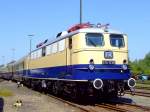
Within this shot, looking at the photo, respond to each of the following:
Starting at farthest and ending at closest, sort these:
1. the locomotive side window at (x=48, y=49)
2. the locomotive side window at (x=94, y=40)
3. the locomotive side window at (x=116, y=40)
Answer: the locomotive side window at (x=48, y=49) < the locomotive side window at (x=116, y=40) < the locomotive side window at (x=94, y=40)

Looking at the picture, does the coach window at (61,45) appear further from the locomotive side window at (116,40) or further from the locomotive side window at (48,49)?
the locomotive side window at (116,40)

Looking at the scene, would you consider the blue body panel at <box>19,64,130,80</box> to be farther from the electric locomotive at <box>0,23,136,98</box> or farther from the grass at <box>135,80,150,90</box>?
the grass at <box>135,80,150,90</box>

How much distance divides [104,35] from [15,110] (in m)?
5.22

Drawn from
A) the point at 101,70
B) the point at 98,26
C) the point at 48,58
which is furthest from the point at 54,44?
the point at 101,70

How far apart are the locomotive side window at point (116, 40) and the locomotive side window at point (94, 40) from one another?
55 centimetres

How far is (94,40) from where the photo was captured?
18078 mm

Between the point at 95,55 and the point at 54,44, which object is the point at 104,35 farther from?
the point at 54,44

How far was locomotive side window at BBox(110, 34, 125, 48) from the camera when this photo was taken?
18.4 m

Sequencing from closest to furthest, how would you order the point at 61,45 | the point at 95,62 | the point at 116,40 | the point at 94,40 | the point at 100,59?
the point at 95,62
the point at 100,59
the point at 94,40
the point at 116,40
the point at 61,45

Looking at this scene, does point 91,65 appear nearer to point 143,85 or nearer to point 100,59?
point 100,59

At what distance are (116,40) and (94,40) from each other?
113 centimetres

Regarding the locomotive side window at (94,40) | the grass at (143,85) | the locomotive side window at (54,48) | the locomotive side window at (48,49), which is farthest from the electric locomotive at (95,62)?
the grass at (143,85)

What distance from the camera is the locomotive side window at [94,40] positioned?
58.7 ft

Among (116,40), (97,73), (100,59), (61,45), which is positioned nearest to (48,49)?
(61,45)
